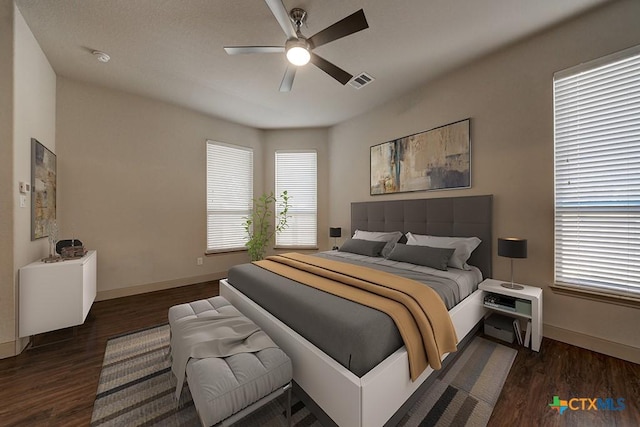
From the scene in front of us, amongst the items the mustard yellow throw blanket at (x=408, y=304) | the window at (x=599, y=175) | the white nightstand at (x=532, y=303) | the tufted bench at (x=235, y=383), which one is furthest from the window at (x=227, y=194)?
the window at (x=599, y=175)

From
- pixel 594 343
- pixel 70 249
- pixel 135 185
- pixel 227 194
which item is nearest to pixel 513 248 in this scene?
pixel 594 343

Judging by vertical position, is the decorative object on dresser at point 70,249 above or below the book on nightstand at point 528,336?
above

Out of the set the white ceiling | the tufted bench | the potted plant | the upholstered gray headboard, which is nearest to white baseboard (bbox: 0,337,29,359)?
the tufted bench

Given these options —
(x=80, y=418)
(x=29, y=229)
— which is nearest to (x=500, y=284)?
(x=80, y=418)

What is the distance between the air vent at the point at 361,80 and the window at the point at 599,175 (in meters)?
1.88

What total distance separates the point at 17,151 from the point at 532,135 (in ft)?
16.1

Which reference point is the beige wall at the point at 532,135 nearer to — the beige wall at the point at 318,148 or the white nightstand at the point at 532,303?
Result: the white nightstand at the point at 532,303

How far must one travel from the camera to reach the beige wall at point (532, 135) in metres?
2.03

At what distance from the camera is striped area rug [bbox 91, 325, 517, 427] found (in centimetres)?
146

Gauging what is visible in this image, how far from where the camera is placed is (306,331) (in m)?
1.58

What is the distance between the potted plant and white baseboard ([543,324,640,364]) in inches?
162

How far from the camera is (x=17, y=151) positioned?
7.04 ft

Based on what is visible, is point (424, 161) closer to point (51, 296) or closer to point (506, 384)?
point (506, 384)

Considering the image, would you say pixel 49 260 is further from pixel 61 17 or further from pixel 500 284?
pixel 500 284
